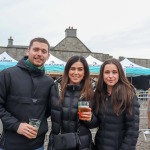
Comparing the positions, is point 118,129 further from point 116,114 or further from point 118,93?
point 118,93

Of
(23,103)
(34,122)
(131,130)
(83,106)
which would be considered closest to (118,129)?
(131,130)

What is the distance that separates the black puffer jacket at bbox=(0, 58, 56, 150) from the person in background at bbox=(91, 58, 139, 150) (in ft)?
2.32

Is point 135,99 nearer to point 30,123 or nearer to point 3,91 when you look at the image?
point 30,123

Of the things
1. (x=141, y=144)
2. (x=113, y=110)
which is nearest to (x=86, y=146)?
(x=113, y=110)

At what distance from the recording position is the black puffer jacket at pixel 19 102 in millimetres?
2695

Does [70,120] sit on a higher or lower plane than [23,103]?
lower

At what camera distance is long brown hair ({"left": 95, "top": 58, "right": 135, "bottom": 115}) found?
3.07 metres

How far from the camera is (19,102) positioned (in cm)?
270

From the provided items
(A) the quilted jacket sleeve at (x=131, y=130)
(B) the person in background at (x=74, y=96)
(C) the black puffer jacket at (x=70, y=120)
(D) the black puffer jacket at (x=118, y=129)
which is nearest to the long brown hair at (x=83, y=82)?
(B) the person in background at (x=74, y=96)

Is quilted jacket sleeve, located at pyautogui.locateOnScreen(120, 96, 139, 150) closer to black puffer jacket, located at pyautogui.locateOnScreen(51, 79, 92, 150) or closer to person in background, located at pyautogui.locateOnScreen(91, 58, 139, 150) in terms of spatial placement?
person in background, located at pyautogui.locateOnScreen(91, 58, 139, 150)

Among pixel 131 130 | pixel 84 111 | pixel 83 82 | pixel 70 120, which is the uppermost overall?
pixel 83 82

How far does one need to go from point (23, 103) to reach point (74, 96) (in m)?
0.62

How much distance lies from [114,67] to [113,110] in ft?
1.70

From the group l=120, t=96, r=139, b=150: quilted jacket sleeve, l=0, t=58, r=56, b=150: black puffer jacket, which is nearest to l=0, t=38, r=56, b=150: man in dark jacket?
l=0, t=58, r=56, b=150: black puffer jacket
